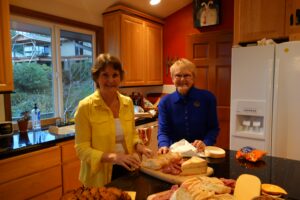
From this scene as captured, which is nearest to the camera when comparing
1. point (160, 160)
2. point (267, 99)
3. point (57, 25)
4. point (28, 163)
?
point (160, 160)

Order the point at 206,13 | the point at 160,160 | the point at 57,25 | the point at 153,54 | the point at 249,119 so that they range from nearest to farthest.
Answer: the point at 160,160
the point at 249,119
the point at 57,25
the point at 206,13
the point at 153,54

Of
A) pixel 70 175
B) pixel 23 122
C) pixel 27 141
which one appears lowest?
pixel 70 175

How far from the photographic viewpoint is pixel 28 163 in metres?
1.92

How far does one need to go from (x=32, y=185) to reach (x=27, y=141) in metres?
0.35

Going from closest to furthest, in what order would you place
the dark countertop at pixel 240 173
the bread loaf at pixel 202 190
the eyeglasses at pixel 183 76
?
the bread loaf at pixel 202 190 → the dark countertop at pixel 240 173 → the eyeglasses at pixel 183 76

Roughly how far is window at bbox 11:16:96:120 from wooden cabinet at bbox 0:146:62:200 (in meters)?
0.83

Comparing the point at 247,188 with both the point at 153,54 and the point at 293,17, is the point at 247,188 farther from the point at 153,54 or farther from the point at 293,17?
the point at 153,54

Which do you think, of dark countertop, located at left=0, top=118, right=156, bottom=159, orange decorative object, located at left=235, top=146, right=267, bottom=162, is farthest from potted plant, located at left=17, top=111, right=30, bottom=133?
orange decorative object, located at left=235, top=146, right=267, bottom=162

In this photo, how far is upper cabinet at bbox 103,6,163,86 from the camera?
3250mm

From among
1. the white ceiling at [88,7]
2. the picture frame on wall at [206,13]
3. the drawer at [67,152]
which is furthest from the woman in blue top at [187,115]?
the picture frame on wall at [206,13]

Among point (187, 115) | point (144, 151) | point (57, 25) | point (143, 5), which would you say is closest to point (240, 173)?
point (144, 151)

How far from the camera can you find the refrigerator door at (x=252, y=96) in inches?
84.6

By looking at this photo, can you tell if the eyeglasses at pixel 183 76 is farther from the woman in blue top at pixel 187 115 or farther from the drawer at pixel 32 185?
the drawer at pixel 32 185

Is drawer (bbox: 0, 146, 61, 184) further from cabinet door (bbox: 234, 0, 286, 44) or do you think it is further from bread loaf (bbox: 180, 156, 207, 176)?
cabinet door (bbox: 234, 0, 286, 44)
